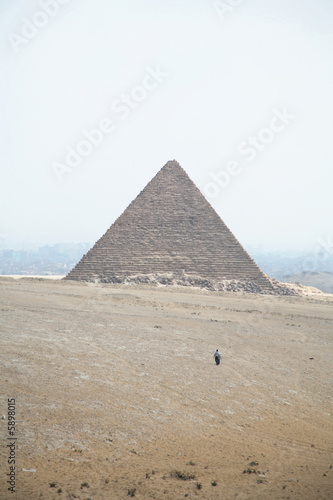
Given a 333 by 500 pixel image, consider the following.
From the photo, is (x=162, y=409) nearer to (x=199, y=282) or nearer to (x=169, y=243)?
(x=199, y=282)

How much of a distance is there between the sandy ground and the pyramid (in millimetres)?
16687

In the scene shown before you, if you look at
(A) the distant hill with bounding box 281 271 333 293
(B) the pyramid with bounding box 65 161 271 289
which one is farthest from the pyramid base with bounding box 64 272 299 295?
(A) the distant hill with bounding box 281 271 333 293

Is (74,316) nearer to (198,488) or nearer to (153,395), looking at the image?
(153,395)

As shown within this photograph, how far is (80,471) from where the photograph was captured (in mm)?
6016

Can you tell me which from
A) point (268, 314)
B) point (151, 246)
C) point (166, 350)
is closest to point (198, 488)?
point (166, 350)

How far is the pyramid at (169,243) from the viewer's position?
113 ft

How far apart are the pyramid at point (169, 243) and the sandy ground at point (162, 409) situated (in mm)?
16687

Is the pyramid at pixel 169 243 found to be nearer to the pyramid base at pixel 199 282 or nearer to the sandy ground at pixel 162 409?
the pyramid base at pixel 199 282

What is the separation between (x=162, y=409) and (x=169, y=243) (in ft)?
90.9

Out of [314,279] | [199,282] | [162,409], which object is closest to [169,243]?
[199,282]

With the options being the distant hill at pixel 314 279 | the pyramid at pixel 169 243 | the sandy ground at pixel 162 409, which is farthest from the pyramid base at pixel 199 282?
the distant hill at pixel 314 279

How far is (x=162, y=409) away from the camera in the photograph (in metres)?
8.62

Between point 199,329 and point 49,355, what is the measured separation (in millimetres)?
7529

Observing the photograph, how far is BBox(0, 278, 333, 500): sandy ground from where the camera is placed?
6.01 metres
